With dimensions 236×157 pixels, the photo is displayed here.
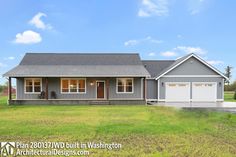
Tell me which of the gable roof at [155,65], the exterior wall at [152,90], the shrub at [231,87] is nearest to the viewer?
the exterior wall at [152,90]

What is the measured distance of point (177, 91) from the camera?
83.6 ft

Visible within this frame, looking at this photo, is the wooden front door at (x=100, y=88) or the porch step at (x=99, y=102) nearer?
the porch step at (x=99, y=102)

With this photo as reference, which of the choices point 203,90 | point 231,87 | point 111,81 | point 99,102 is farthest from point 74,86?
point 231,87

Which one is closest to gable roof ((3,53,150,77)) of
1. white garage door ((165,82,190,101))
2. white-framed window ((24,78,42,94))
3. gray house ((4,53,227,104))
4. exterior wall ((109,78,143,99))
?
gray house ((4,53,227,104))

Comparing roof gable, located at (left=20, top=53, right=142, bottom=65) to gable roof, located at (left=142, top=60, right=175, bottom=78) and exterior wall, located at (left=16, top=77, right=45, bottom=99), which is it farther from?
exterior wall, located at (left=16, top=77, right=45, bottom=99)

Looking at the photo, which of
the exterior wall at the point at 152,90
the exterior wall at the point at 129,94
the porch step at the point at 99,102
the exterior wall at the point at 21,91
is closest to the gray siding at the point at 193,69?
the exterior wall at the point at 152,90

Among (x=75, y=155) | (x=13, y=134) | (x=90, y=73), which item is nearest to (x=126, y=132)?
(x=75, y=155)

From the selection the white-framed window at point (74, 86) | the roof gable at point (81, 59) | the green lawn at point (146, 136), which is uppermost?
the roof gable at point (81, 59)

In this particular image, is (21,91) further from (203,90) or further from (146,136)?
(146,136)

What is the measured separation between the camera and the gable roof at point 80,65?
23.2 metres

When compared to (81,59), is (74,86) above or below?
below

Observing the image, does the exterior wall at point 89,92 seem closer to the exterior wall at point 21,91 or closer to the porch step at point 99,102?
the exterior wall at point 21,91

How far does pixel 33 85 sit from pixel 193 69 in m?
15.3

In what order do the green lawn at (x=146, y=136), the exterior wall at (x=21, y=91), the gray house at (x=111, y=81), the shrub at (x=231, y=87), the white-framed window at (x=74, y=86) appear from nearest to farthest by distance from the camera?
the green lawn at (x=146, y=136) → the gray house at (x=111, y=81) → the exterior wall at (x=21, y=91) → the white-framed window at (x=74, y=86) → the shrub at (x=231, y=87)
